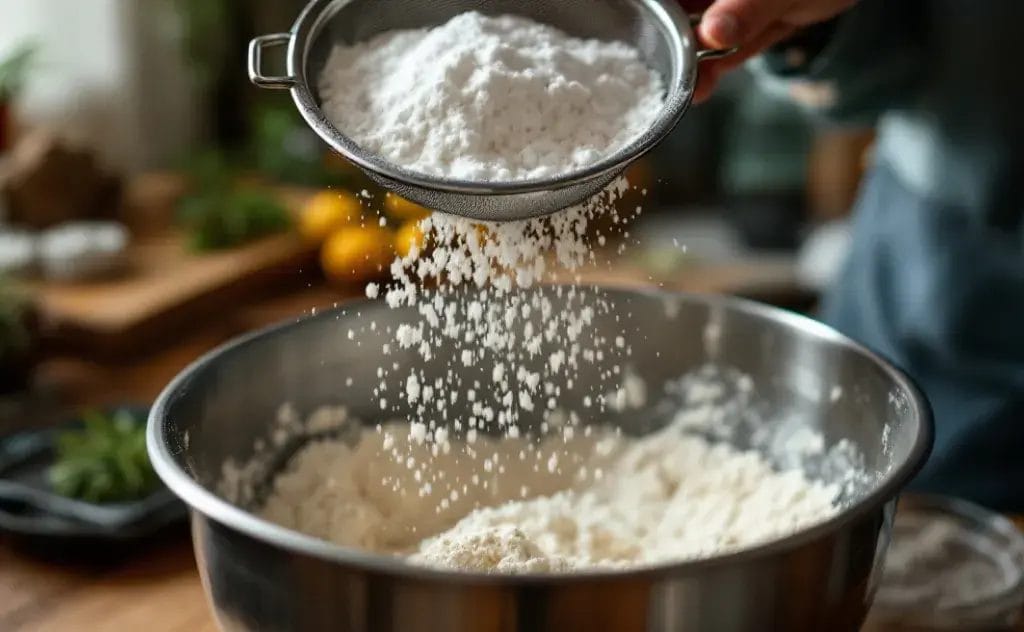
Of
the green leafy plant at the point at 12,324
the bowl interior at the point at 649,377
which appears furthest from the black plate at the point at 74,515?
the green leafy plant at the point at 12,324

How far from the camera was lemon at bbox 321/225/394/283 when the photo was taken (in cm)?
161

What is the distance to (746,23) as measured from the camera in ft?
2.99

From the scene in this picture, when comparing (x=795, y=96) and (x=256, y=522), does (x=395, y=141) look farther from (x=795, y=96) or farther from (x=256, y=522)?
(x=795, y=96)

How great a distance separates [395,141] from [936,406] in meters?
0.77

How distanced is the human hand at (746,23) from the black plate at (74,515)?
0.59 m

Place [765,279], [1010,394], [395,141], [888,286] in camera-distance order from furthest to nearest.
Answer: [765,279] < [888,286] < [1010,394] < [395,141]

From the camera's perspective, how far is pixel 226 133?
226cm

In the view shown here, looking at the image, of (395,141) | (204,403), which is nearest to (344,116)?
(395,141)

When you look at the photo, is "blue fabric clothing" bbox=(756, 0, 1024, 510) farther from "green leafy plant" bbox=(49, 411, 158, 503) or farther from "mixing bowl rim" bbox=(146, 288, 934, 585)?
"green leafy plant" bbox=(49, 411, 158, 503)

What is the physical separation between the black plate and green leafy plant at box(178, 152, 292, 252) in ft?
2.03

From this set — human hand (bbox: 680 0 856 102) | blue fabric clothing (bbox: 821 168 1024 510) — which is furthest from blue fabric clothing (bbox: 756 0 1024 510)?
human hand (bbox: 680 0 856 102)

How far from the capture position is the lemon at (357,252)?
161 centimetres

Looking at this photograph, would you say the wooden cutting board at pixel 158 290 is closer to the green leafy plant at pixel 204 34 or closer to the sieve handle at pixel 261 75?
the green leafy plant at pixel 204 34

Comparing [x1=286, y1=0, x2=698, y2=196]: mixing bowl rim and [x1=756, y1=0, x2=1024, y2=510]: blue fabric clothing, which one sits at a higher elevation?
[x1=286, y1=0, x2=698, y2=196]: mixing bowl rim
